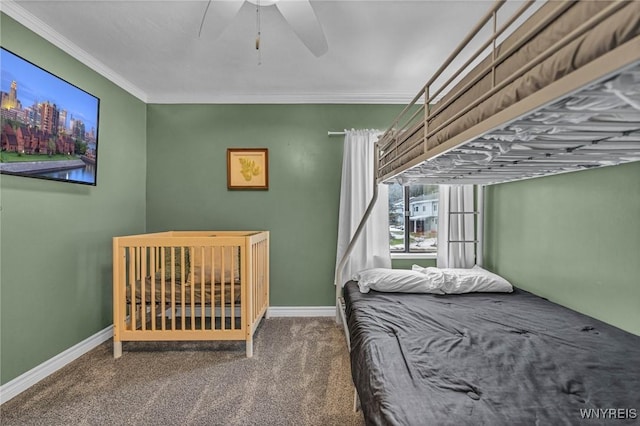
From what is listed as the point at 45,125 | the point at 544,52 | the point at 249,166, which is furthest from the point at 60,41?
the point at 544,52

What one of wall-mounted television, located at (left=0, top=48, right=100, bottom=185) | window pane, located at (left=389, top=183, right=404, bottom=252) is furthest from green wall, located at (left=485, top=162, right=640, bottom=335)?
wall-mounted television, located at (left=0, top=48, right=100, bottom=185)

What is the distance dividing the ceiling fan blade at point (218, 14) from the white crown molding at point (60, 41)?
1244 mm

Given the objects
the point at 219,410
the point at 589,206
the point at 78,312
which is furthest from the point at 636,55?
the point at 78,312

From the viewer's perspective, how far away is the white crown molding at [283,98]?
343 cm

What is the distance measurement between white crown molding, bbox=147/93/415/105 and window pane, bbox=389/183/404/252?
957mm

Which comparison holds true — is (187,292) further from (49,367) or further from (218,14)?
(218,14)

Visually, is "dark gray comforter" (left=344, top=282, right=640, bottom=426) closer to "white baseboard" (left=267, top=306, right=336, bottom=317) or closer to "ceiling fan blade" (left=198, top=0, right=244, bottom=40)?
"white baseboard" (left=267, top=306, right=336, bottom=317)

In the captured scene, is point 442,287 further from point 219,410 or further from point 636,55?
point 636,55

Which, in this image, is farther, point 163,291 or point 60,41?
point 163,291

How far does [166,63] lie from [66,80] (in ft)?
2.42

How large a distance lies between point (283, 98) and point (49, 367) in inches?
119

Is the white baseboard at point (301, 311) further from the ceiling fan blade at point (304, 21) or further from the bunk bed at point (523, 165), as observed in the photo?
the ceiling fan blade at point (304, 21)

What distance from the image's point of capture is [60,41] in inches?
92.1

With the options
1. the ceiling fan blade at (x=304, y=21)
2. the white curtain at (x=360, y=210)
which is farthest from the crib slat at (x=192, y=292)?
the ceiling fan blade at (x=304, y=21)
